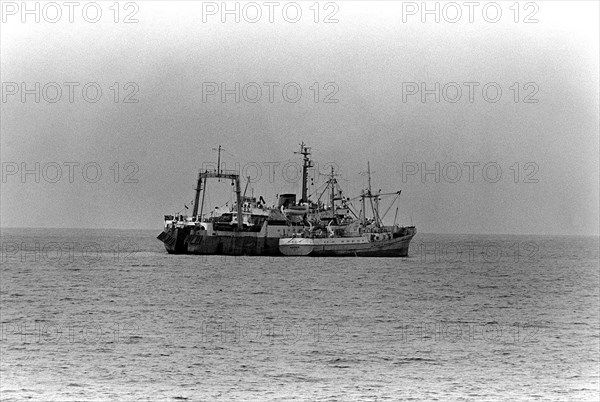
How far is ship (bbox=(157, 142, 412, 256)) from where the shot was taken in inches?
2859

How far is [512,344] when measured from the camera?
28.0m

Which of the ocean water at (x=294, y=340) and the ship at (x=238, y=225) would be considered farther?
the ship at (x=238, y=225)

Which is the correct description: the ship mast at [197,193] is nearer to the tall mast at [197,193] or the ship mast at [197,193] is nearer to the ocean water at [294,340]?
the tall mast at [197,193]

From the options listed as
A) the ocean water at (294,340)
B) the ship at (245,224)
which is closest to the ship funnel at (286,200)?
the ship at (245,224)

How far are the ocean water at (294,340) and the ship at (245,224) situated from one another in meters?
15.7

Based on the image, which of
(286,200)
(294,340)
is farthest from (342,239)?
(294,340)

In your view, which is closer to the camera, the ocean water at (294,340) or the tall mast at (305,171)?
the ocean water at (294,340)

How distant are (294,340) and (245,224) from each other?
45294 millimetres

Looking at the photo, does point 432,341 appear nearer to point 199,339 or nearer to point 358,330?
point 358,330

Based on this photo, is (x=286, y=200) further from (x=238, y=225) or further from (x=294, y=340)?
(x=294, y=340)

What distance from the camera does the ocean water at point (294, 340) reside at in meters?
20.4

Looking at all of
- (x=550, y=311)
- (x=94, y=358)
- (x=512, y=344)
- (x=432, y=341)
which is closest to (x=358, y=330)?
(x=432, y=341)

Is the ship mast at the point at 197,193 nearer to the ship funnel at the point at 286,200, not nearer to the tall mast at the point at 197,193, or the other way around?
the tall mast at the point at 197,193

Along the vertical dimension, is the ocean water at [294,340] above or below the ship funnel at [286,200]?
below
